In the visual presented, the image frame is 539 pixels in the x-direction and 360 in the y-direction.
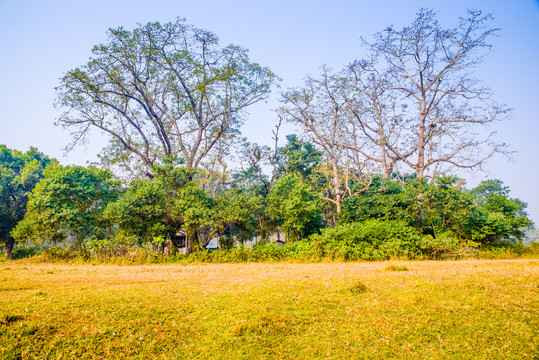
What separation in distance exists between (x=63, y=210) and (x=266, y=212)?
10713mm

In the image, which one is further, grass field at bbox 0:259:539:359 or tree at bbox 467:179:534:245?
tree at bbox 467:179:534:245

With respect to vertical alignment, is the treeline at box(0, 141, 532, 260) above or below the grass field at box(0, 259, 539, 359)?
above

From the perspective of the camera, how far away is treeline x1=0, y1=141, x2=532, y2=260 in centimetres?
1497

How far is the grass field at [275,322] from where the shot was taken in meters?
4.03

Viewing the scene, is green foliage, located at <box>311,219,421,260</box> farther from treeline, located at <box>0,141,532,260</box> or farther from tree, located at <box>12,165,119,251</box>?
tree, located at <box>12,165,119,251</box>

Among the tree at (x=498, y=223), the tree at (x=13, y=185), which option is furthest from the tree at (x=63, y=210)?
the tree at (x=498, y=223)

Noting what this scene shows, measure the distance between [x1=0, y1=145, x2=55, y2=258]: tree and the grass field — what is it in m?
22.2

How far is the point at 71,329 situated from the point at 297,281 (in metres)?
4.48

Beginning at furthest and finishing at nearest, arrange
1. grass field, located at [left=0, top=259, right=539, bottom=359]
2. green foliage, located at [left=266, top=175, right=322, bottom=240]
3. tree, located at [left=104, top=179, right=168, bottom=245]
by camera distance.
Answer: green foliage, located at [left=266, top=175, right=322, bottom=240], tree, located at [left=104, top=179, right=168, bottom=245], grass field, located at [left=0, top=259, right=539, bottom=359]

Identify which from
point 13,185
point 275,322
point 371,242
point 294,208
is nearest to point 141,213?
point 294,208

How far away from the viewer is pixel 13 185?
2477cm

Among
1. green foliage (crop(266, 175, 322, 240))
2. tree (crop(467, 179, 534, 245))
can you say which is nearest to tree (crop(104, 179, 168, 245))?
green foliage (crop(266, 175, 322, 240))

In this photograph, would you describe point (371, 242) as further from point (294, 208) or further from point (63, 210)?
point (63, 210)

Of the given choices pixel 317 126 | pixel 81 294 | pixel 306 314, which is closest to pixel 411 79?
pixel 317 126
